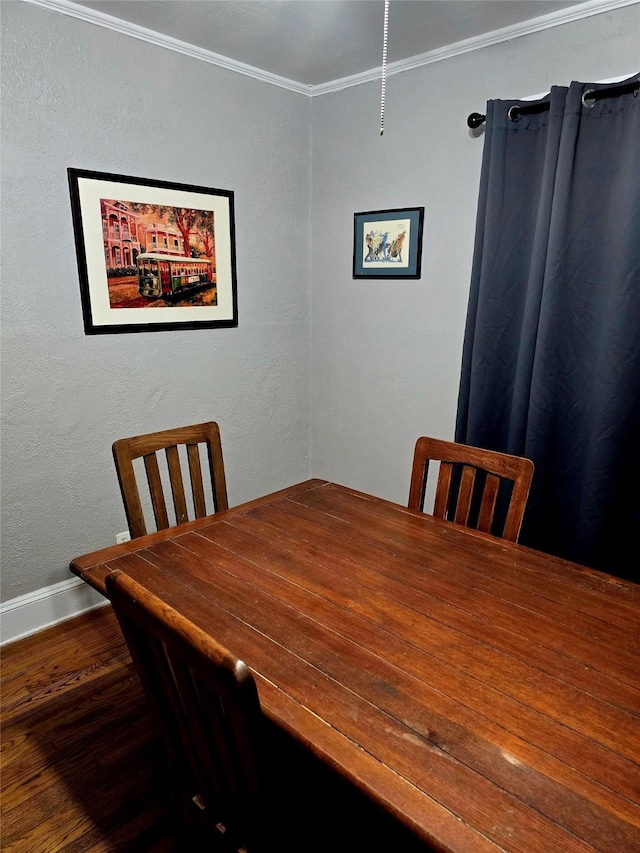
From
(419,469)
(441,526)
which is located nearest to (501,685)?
(441,526)

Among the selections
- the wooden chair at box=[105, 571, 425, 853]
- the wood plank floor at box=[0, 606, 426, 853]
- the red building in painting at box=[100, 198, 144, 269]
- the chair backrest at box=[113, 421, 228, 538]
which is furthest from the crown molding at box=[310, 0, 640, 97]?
the wood plank floor at box=[0, 606, 426, 853]

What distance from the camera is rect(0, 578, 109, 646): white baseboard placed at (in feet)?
7.42

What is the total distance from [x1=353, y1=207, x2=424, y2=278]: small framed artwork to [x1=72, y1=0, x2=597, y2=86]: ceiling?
0.67 m

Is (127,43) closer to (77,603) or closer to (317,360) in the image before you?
(317,360)

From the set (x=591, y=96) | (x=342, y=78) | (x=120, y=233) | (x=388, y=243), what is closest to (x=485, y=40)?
(x=591, y=96)

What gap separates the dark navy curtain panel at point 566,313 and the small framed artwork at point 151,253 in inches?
47.8

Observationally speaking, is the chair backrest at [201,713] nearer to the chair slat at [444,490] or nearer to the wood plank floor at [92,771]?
the wood plank floor at [92,771]

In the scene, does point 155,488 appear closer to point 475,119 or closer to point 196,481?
point 196,481

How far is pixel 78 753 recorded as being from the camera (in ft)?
5.76

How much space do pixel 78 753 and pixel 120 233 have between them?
1.93 metres

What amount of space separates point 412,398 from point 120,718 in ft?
6.15

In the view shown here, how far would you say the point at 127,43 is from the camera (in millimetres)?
2217

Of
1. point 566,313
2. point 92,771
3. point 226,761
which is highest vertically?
point 566,313

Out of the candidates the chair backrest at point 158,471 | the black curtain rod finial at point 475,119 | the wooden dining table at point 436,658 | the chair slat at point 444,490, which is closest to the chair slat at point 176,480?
the chair backrest at point 158,471
